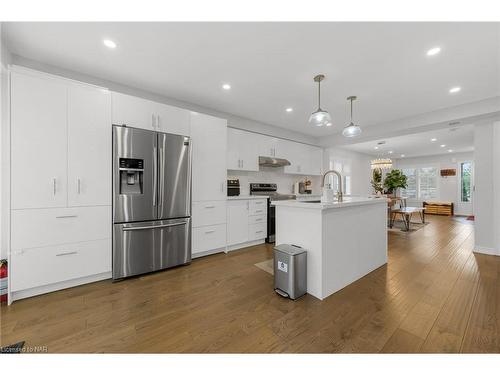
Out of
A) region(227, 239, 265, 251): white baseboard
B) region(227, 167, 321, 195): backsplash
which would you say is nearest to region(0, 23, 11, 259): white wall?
region(227, 239, 265, 251): white baseboard

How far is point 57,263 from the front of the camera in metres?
2.18

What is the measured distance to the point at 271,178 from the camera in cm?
516

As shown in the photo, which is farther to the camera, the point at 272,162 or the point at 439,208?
the point at 439,208

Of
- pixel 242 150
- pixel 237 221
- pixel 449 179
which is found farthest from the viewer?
pixel 449 179

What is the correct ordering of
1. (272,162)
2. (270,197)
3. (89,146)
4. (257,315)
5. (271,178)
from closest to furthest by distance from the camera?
(257,315) < (89,146) < (270,197) < (272,162) < (271,178)

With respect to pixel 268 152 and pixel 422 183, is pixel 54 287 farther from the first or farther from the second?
pixel 422 183

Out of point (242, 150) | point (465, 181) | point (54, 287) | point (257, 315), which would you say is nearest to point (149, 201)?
point (54, 287)

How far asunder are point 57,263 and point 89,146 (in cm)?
132

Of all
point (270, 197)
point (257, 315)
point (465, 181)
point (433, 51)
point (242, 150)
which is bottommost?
point (257, 315)

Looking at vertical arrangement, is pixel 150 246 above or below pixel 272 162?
below

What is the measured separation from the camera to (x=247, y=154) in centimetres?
430

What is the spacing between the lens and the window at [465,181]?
8.17 m
